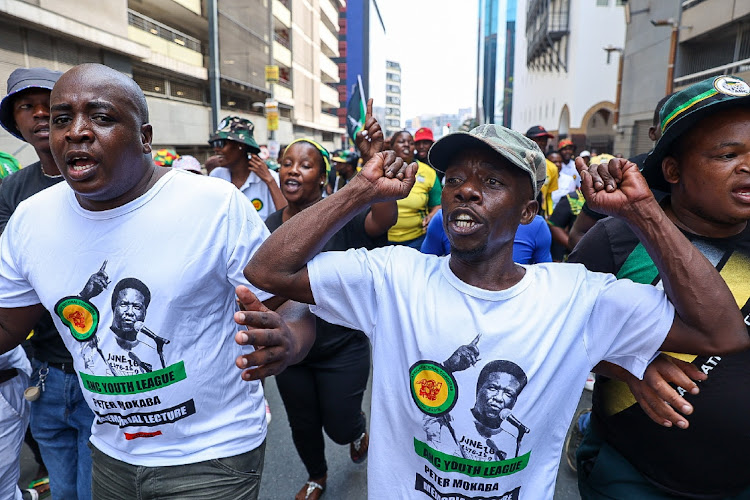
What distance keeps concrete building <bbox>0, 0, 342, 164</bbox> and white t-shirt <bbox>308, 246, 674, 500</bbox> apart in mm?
12563

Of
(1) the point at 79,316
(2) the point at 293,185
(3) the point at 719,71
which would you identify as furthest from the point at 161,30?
(1) the point at 79,316

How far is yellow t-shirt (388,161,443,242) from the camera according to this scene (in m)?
5.39

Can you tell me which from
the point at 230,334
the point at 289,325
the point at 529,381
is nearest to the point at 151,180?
the point at 230,334

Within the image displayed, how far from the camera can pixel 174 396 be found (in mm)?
1787

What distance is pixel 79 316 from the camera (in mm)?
1763

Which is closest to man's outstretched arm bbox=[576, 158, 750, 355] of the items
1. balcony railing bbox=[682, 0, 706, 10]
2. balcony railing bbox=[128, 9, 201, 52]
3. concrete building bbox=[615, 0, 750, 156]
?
concrete building bbox=[615, 0, 750, 156]

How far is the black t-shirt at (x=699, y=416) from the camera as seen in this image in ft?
5.55

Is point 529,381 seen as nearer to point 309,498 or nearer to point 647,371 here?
point 647,371

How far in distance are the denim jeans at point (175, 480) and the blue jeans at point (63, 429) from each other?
59 centimetres

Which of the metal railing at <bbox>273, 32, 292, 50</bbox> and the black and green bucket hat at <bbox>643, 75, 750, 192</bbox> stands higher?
the metal railing at <bbox>273, 32, 292, 50</bbox>

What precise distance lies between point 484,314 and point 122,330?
46.9 inches

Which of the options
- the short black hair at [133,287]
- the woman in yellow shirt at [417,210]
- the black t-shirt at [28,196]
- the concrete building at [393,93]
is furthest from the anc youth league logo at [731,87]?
the concrete building at [393,93]

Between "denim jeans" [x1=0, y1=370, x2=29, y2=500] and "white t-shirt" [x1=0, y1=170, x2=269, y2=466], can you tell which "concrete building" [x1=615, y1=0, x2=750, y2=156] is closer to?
"white t-shirt" [x1=0, y1=170, x2=269, y2=466]

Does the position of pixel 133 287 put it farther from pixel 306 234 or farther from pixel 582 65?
pixel 582 65
